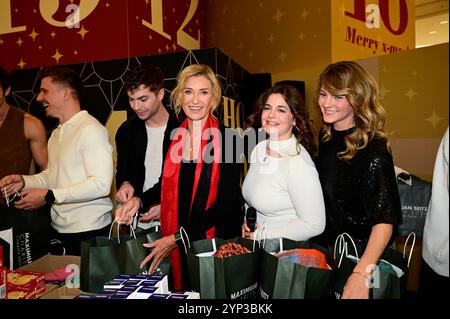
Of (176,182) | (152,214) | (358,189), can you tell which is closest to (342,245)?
(358,189)

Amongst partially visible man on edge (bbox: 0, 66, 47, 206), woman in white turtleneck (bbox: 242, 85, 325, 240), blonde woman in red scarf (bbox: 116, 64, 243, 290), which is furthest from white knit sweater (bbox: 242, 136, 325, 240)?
partially visible man on edge (bbox: 0, 66, 47, 206)

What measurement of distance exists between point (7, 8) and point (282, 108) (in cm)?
244

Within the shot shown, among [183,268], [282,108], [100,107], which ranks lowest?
[183,268]

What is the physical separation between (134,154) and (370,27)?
3298 mm

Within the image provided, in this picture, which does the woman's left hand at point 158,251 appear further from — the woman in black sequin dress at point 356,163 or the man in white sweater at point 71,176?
the woman in black sequin dress at point 356,163

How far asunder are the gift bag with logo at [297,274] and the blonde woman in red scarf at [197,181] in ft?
1.42

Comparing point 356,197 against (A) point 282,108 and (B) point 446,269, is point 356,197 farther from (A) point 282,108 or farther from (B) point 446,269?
(A) point 282,108

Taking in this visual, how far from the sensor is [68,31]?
2715 mm

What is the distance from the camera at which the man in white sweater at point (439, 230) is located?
40.2 inches

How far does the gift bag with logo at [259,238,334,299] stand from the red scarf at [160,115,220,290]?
51 centimetres

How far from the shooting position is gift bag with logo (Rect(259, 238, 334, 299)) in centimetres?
98

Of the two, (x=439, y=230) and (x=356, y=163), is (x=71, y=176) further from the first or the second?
(x=439, y=230)
